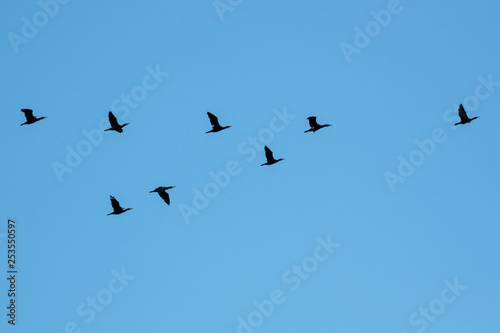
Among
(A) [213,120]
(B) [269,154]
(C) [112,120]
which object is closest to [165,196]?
(A) [213,120]

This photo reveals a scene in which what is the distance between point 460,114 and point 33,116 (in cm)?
2673

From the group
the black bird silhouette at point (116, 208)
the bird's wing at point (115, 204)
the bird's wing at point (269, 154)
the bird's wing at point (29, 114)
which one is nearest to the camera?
the bird's wing at point (115, 204)

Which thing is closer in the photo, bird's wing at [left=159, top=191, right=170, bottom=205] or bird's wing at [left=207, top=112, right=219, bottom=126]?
bird's wing at [left=207, top=112, right=219, bottom=126]

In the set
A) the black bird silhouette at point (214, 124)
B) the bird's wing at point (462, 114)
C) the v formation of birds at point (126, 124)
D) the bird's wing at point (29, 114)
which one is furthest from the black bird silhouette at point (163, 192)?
the bird's wing at point (462, 114)

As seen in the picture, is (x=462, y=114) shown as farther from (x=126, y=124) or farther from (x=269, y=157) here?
(x=126, y=124)

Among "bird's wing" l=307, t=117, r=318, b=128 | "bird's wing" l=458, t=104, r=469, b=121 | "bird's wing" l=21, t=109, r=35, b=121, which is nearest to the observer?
"bird's wing" l=307, t=117, r=318, b=128

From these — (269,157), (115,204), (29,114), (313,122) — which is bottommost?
(269,157)

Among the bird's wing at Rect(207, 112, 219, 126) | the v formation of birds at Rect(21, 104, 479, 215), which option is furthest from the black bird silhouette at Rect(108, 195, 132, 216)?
the bird's wing at Rect(207, 112, 219, 126)

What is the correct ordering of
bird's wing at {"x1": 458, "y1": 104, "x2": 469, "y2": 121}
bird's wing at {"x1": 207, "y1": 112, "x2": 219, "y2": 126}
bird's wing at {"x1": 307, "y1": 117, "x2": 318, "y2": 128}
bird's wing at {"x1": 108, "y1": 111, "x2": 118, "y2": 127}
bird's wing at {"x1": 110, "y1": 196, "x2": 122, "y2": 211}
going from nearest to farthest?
bird's wing at {"x1": 207, "y1": 112, "x2": 219, "y2": 126}, bird's wing at {"x1": 110, "y1": 196, "x2": 122, "y2": 211}, bird's wing at {"x1": 108, "y1": 111, "x2": 118, "y2": 127}, bird's wing at {"x1": 307, "y1": 117, "x2": 318, "y2": 128}, bird's wing at {"x1": 458, "y1": 104, "x2": 469, "y2": 121}

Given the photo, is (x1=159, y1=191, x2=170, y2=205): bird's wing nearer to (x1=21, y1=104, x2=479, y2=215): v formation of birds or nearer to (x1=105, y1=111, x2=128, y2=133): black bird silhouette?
(x1=21, y1=104, x2=479, y2=215): v formation of birds

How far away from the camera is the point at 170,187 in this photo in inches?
2308

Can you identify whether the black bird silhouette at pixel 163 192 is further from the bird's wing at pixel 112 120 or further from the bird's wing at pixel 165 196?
the bird's wing at pixel 112 120

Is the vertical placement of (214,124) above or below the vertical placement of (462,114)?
above

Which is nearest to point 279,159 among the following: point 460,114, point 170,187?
point 170,187
